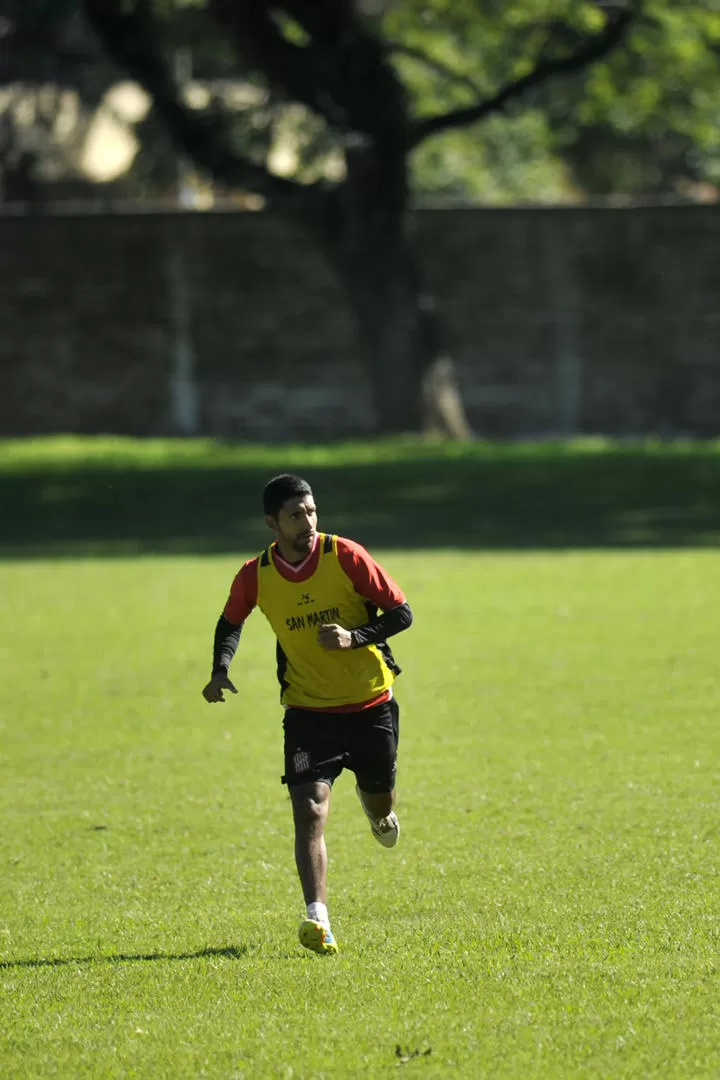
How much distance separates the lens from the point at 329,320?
29219 mm

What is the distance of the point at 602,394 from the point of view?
2928 cm

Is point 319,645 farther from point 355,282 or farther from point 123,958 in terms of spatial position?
point 355,282

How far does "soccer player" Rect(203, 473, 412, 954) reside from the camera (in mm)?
6523

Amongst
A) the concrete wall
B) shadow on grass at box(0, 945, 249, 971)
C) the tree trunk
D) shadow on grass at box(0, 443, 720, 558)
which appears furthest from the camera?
the concrete wall

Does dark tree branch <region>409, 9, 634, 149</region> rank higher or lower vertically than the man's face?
higher

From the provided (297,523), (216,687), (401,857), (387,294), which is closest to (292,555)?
(297,523)

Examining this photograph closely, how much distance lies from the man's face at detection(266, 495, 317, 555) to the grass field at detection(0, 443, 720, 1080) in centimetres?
131

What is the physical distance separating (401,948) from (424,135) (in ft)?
71.4

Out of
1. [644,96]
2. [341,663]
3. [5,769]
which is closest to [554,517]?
[644,96]

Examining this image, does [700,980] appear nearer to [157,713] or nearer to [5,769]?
[5,769]

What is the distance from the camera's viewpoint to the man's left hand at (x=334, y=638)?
6.35 meters

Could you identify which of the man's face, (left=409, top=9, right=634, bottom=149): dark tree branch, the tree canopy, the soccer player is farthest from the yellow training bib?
the tree canopy

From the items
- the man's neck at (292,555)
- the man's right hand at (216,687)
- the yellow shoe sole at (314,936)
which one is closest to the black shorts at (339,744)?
the man's right hand at (216,687)

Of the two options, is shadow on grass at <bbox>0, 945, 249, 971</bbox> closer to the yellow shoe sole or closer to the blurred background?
the yellow shoe sole
